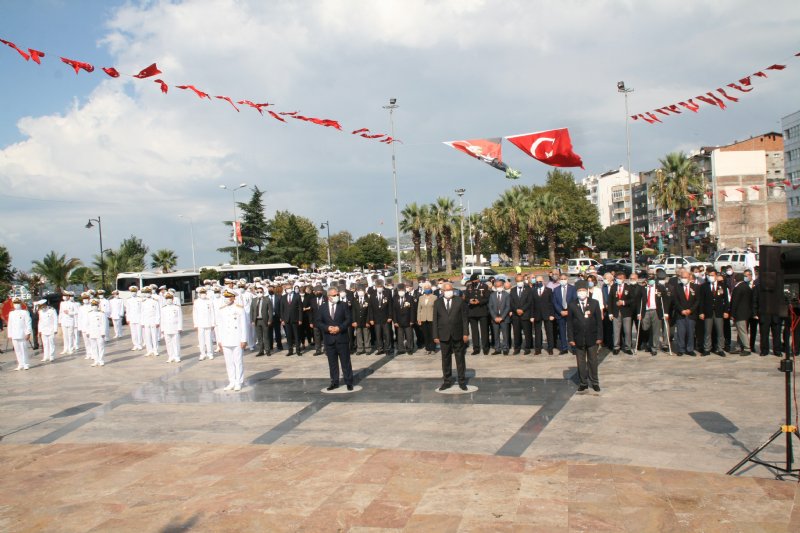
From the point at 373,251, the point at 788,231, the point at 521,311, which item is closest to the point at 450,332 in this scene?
the point at 521,311

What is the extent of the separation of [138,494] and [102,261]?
48.7m

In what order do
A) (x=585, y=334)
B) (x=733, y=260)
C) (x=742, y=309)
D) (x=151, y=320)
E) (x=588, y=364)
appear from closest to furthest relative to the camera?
(x=585, y=334), (x=588, y=364), (x=742, y=309), (x=151, y=320), (x=733, y=260)

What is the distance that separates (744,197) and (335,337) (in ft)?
235

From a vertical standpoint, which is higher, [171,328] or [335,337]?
[335,337]

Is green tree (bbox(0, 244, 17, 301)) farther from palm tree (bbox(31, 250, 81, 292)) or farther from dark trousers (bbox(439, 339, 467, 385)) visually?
dark trousers (bbox(439, 339, 467, 385))

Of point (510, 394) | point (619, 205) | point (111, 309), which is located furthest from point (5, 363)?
point (619, 205)

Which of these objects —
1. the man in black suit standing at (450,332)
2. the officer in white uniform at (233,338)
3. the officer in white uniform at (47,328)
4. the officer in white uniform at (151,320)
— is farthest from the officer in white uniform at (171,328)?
the man in black suit standing at (450,332)

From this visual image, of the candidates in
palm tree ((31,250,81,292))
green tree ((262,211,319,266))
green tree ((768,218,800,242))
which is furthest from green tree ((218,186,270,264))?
green tree ((768,218,800,242))

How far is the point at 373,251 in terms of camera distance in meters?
68.3

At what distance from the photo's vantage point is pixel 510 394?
10328 millimetres

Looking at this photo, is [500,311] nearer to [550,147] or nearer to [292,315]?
[550,147]

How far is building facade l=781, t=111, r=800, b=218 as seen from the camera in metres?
60.7

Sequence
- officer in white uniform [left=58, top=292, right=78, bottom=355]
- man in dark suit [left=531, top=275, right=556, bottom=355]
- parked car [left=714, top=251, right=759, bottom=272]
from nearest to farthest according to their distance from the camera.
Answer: man in dark suit [left=531, top=275, right=556, bottom=355] → officer in white uniform [left=58, top=292, right=78, bottom=355] → parked car [left=714, top=251, right=759, bottom=272]

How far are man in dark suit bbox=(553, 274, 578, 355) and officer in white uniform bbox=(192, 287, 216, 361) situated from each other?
29.7 feet
